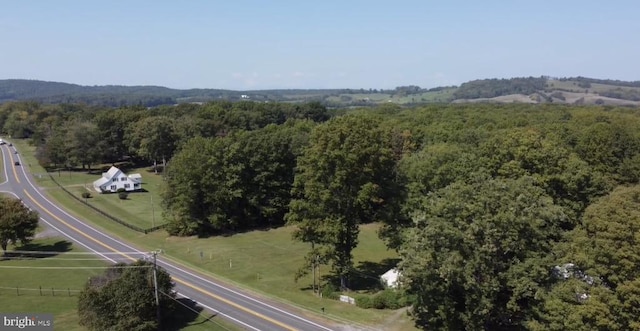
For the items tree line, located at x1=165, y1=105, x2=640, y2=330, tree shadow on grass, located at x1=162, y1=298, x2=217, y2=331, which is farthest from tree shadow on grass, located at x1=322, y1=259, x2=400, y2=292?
tree shadow on grass, located at x1=162, y1=298, x2=217, y2=331

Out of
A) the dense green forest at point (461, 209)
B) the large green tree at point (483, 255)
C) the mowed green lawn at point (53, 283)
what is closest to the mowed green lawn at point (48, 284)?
the mowed green lawn at point (53, 283)

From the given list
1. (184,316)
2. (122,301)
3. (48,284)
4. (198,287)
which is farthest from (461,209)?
(48,284)

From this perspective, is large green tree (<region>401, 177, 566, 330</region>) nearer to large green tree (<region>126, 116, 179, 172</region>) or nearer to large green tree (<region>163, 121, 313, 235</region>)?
large green tree (<region>163, 121, 313, 235</region>)

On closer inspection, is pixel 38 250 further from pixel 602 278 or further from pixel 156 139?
pixel 602 278

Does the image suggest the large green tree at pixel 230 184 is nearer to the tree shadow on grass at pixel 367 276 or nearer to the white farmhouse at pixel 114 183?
the white farmhouse at pixel 114 183

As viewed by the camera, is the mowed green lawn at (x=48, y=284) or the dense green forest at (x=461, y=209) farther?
the mowed green lawn at (x=48, y=284)
